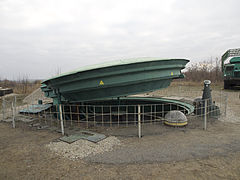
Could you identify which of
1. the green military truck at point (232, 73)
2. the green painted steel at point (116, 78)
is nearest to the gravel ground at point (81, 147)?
the green painted steel at point (116, 78)

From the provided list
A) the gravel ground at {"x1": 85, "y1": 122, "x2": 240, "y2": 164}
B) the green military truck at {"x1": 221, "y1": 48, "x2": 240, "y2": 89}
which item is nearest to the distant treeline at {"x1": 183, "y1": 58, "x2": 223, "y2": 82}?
the green military truck at {"x1": 221, "y1": 48, "x2": 240, "y2": 89}

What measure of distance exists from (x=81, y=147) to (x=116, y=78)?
1.82 meters

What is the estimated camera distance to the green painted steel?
3.55 metres

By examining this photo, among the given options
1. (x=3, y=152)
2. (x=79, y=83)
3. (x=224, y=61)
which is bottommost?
(x=3, y=152)

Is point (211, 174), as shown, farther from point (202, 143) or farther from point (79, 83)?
point (79, 83)

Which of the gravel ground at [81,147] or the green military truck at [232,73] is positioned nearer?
the gravel ground at [81,147]

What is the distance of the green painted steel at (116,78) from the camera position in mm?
3555

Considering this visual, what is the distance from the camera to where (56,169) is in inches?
92.9

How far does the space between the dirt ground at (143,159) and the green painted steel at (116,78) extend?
50.4 inches

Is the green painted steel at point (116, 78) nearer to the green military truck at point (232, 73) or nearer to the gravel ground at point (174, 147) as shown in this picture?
the gravel ground at point (174, 147)

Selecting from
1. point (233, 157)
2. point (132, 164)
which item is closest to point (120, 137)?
point (132, 164)

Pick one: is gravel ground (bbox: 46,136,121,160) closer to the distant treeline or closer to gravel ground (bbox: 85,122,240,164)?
gravel ground (bbox: 85,122,240,164)

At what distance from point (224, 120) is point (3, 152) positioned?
20.9 feet

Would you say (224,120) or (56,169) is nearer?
(56,169)
